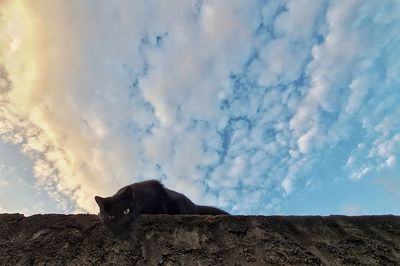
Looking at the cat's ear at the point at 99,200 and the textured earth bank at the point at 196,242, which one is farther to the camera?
the cat's ear at the point at 99,200

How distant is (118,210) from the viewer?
10.1 ft

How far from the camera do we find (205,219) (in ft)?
8.09

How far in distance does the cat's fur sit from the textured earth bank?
0.50 meters

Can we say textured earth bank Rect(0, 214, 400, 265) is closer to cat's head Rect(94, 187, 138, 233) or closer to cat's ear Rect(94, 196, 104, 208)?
cat's head Rect(94, 187, 138, 233)

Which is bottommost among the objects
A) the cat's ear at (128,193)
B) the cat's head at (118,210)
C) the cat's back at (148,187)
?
the cat's head at (118,210)

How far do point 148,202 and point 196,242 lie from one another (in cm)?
201

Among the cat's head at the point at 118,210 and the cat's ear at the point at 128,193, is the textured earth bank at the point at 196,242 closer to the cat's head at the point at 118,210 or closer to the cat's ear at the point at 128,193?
the cat's head at the point at 118,210

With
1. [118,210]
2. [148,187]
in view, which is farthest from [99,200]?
[148,187]

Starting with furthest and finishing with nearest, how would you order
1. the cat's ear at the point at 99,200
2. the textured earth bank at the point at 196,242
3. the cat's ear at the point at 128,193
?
the cat's ear at the point at 128,193, the cat's ear at the point at 99,200, the textured earth bank at the point at 196,242

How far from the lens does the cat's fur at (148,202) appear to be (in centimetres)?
335

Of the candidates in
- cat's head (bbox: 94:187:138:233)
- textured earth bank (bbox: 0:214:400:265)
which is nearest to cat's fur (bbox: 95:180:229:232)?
cat's head (bbox: 94:187:138:233)

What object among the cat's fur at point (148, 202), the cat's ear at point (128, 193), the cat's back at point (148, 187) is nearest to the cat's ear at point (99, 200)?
the cat's fur at point (148, 202)

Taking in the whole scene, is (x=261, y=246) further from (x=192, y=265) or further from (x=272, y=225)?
(x=192, y=265)

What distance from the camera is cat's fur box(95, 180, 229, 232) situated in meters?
3.35
